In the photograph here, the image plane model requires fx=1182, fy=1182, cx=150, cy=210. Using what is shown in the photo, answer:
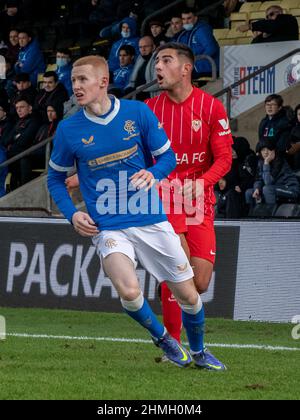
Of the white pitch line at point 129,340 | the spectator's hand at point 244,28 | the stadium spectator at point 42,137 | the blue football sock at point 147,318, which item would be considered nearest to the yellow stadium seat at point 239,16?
the spectator's hand at point 244,28

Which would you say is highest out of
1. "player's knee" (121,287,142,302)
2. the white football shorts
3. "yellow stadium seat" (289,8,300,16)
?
"yellow stadium seat" (289,8,300,16)

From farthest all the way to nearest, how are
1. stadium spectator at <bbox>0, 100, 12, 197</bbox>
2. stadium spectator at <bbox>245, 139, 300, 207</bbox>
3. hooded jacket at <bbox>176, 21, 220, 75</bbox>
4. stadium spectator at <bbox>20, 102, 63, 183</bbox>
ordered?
stadium spectator at <bbox>0, 100, 12, 197</bbox> → stadium spectator at <bbox>20, 102, 63, 183</bbox> → hooded jacket at <bbox>176, 21, 220, 75</bbox> → stadium spectator at <bbox>245, 139, 300, 207</bbox>

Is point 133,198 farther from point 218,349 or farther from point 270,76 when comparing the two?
point 270,76

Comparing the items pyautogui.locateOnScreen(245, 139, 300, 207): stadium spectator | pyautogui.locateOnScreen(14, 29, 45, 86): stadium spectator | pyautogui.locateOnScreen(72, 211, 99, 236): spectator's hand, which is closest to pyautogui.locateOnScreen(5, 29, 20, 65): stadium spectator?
pyautogui.locateOnScreen(14, 29, 45, 86): stadium spectator

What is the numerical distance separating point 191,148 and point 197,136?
4.5 inches

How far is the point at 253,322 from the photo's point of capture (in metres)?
13.4

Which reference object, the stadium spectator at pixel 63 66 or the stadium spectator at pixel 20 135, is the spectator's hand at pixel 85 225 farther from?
the stadium spectator at pixel 63 66

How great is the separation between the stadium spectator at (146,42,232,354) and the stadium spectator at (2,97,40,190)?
1011 centimetres

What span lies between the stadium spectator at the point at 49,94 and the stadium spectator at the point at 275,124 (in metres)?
4.68

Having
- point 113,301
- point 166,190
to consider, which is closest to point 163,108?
point 166,190

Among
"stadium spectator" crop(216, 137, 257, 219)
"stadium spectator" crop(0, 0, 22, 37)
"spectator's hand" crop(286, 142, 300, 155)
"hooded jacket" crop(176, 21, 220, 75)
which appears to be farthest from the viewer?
"stadium spectator" crop(0, 0, 22, 37)

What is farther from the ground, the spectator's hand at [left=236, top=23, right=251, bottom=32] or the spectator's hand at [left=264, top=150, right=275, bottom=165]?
the spectator's hand at [left=236, top=23, right=251, bottom=32]

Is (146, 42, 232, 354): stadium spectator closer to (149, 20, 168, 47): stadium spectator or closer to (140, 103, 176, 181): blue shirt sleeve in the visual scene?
(140, 103, 176, 181): blue shirt sleeve

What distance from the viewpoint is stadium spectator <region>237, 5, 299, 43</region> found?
17.8m
